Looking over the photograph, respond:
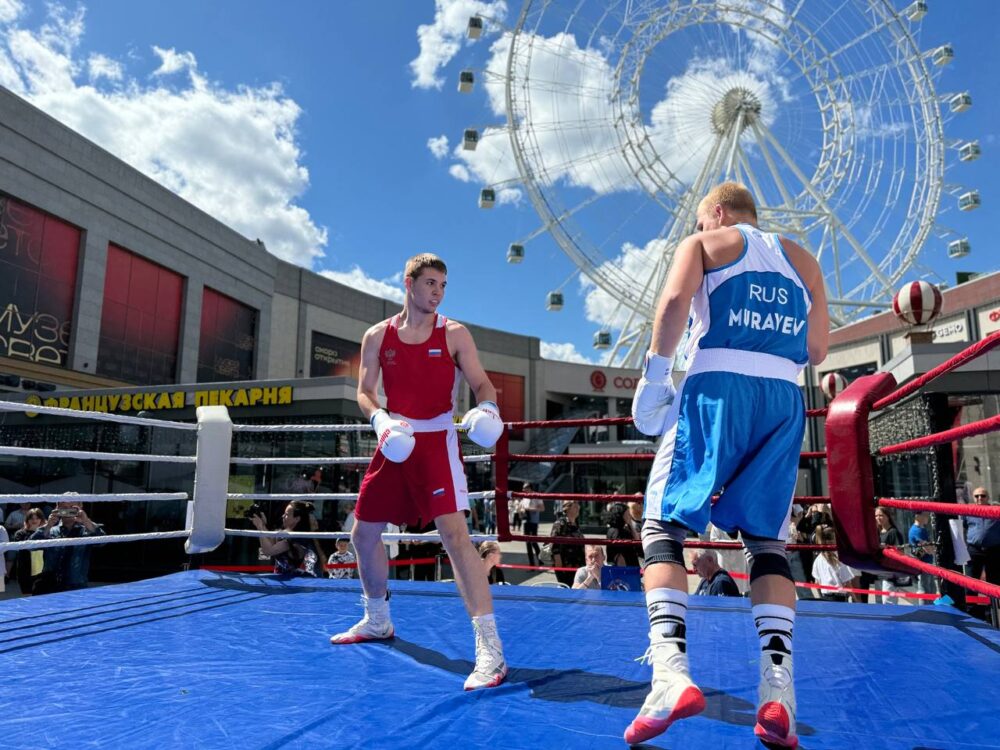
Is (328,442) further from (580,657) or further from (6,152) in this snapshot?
(6,152)

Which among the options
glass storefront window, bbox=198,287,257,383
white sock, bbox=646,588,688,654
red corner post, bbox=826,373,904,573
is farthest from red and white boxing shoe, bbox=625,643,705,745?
glass storefront window, bbox=198,287,257,383

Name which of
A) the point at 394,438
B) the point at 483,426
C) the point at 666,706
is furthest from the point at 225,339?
the point at 666,706

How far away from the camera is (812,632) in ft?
9.49

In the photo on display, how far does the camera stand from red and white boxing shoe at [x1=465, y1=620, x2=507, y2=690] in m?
2.08

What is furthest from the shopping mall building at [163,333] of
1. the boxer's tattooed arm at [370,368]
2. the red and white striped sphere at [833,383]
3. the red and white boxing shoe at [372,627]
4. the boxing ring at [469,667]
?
the boxer's tattooed arm at [370,368]

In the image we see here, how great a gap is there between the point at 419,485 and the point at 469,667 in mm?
648

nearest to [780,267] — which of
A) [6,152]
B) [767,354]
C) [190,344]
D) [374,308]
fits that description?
[767,354]

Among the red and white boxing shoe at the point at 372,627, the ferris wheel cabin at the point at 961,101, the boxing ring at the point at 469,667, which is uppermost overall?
the ferris wheel cabin at the point at 961,101

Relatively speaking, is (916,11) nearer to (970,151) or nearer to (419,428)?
(970,151)

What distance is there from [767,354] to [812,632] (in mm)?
1633

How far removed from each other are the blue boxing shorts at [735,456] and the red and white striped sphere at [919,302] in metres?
8.94

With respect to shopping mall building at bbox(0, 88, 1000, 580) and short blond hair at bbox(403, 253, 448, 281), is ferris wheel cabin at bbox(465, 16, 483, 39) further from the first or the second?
short blond hair at bbox(403, 253, 448, 281)

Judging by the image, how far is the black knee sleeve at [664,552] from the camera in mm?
1807

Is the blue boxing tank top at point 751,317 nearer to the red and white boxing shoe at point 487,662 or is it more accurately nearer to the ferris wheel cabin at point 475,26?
the red and white boxing shoe at point 487,662
